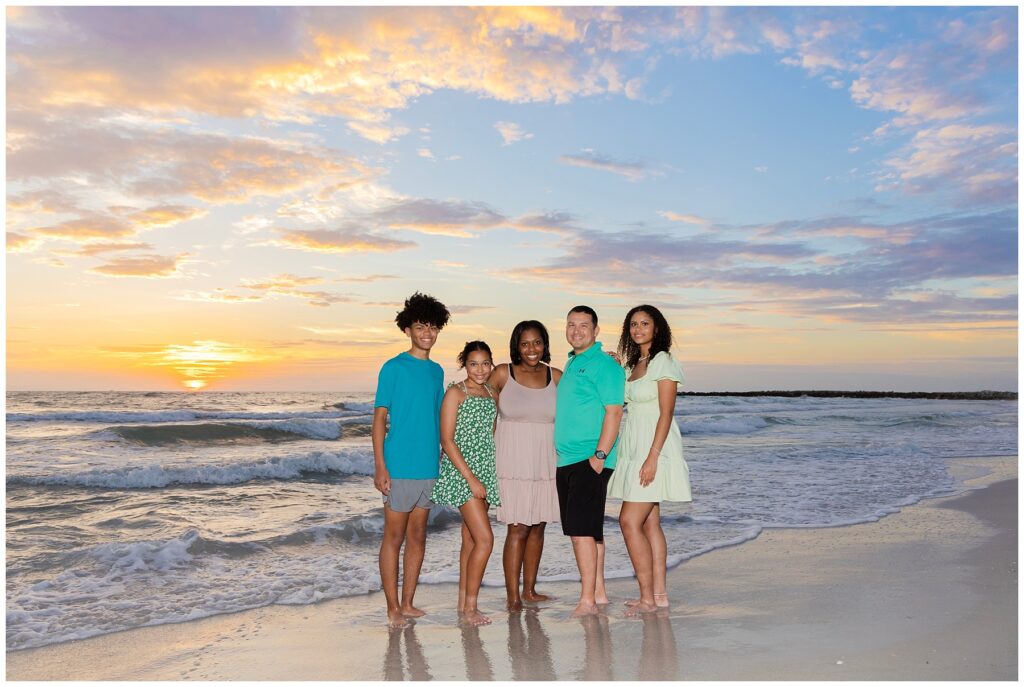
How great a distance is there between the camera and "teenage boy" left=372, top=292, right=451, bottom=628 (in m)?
4.88

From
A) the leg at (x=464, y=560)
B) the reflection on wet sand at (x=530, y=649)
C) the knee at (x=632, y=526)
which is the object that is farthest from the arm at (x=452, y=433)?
the knee at (x=632, y=526)

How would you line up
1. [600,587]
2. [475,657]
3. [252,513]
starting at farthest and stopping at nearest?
→ [252,513] → [600,587] → [475,657]

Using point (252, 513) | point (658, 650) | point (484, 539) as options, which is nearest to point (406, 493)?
point (484, 539)

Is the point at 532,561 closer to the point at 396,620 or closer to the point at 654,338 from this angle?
the point at 396,620

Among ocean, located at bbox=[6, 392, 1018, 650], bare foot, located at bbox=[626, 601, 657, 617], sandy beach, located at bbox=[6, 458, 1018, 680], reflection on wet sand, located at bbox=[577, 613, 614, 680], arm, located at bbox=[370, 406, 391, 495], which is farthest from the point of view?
ocean, located at bbox=[6, 392, 1018, 650]

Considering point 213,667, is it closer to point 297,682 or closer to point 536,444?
point 297,682

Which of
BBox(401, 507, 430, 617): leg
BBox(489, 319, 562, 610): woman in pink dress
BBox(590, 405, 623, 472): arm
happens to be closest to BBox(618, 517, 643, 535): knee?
BBox(489, 319, 562, 610): woman in pink dress

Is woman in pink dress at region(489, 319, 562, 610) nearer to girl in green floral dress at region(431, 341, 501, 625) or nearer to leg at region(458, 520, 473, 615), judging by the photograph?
girl in green floral dress at region(431, 341, 501, 625)

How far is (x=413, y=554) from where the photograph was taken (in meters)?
5.07

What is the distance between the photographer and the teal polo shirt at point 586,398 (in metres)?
4.82

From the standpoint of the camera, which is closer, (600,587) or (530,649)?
(530,649)

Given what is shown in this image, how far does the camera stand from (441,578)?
6.27 metres

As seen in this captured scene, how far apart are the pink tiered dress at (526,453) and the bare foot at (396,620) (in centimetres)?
90

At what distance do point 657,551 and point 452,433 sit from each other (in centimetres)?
163
